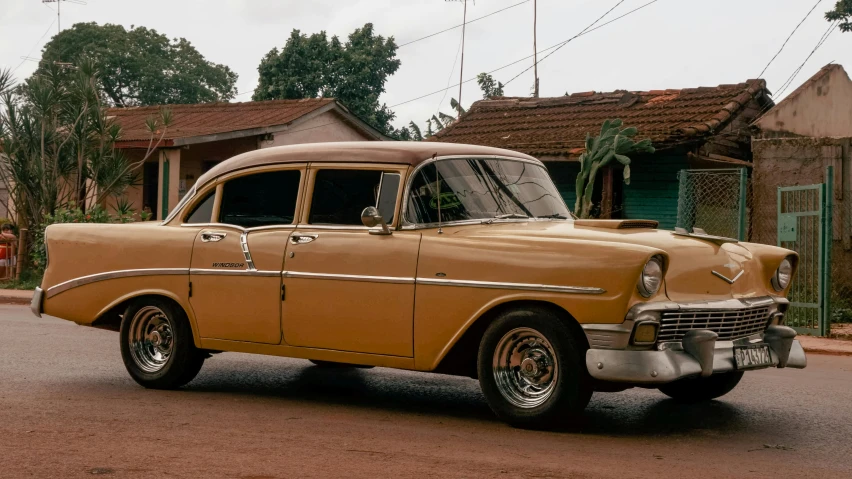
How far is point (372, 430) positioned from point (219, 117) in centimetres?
2312

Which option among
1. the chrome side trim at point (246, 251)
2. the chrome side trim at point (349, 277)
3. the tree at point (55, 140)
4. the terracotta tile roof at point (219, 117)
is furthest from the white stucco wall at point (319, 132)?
the chrome side trim at point (349, 277)

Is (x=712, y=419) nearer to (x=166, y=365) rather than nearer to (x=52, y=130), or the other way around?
(x=166, y=365)

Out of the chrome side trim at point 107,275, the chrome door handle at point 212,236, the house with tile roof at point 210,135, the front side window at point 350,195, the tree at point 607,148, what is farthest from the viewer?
the house with tile roof at point 210,135

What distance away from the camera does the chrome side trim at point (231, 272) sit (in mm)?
7508

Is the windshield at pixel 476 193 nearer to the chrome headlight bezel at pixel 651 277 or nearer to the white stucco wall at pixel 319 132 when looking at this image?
the chrome headlight bezel at pixel 651 277

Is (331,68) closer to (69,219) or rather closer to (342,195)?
(69,219)

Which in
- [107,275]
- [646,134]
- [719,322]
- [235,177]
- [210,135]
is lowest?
[719,322]

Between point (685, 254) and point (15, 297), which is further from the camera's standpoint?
point (15, 297)

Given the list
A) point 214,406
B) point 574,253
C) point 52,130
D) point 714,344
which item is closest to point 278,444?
point 214,406

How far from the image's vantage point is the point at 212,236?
25.9ft

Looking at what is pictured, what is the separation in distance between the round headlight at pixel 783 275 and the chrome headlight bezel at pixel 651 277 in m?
1.41

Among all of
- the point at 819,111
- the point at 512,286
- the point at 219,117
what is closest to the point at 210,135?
the point at 219,117

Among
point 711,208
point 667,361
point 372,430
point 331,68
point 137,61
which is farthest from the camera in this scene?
point 137,61

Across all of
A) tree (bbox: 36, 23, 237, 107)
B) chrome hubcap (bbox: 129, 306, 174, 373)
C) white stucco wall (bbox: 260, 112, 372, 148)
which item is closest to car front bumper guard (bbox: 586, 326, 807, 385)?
chrome hubcap (bbox: 129, 306, 174, 373)
